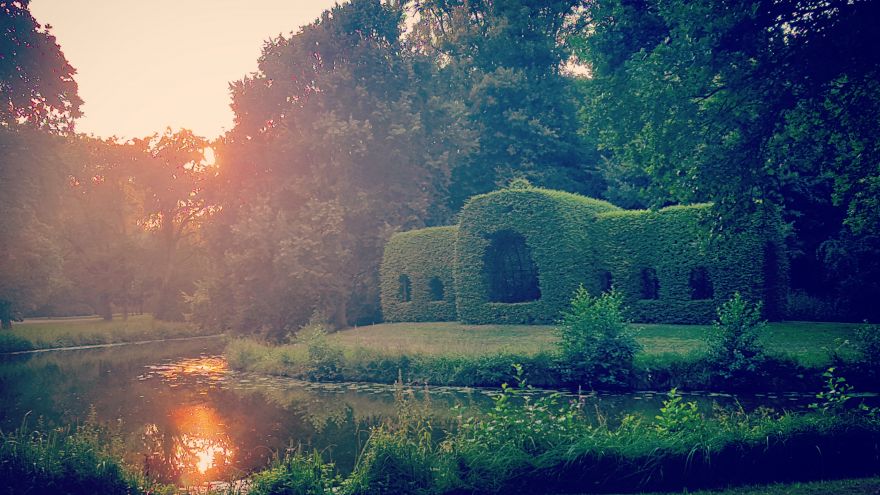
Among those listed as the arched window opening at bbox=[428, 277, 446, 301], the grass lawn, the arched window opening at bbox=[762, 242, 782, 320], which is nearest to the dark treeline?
the arched window opening at bbox=[762, 242, 782, 320]

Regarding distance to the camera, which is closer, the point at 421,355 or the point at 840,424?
the point at 840,424

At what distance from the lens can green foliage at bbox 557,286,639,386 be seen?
556 inches

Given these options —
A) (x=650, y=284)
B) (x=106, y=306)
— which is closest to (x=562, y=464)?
(x=650, y=284)

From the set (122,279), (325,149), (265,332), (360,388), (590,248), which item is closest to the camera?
(360,388)

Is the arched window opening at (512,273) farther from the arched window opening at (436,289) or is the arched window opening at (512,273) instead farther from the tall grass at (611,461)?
the tall grass at (611,461)

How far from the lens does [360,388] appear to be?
16484 millimetres

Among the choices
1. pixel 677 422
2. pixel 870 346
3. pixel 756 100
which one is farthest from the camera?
pixel 870 346

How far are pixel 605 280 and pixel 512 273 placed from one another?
392cm

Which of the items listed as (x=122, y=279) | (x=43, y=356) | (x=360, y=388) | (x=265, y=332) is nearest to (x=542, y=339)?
(x=360, y=388)

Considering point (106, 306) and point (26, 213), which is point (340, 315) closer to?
point (26, 213)

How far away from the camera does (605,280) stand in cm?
2316

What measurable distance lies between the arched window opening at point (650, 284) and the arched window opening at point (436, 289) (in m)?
8.96

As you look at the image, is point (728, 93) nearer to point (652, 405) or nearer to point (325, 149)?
point (652, 405)

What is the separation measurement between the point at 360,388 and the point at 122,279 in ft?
133
